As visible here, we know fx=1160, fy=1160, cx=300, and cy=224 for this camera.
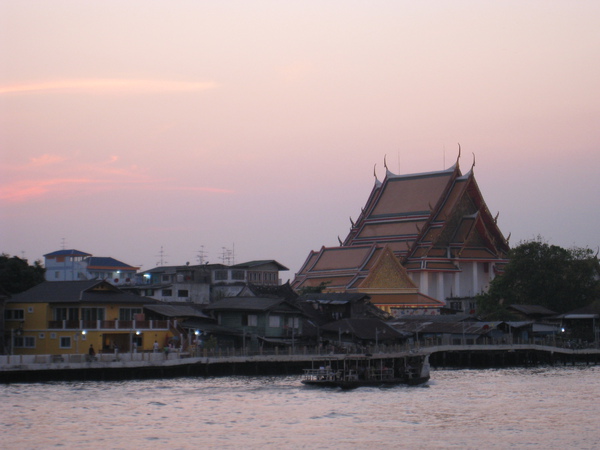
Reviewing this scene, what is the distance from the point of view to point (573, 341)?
84.9 m

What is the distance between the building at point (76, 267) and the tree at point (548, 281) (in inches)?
1497

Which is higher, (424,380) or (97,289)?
(97,289)

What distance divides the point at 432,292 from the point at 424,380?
166 ft

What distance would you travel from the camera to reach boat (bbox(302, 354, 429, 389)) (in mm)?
59344

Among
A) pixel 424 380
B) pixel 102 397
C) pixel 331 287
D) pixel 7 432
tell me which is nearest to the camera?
pixel 7 432

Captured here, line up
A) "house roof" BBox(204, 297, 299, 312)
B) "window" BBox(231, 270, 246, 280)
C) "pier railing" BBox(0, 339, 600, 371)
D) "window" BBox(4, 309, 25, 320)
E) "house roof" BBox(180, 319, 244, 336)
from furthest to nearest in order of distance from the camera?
"window" BBox(231, 270, 246, 280)
"house roof" BBox(204, 297, 299, 312)
"house roof" BBox(180, 319, 244, 336)
"window" BBox(4, 309, 25, 320)
"pier railing" BBox(0, 339, 600, 371)

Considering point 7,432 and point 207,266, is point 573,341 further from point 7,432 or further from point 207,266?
point 7,432

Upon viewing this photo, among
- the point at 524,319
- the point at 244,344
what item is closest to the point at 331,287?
the point at 524,319

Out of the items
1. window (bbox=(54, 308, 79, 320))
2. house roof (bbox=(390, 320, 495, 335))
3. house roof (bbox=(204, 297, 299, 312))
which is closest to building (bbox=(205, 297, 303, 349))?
house roof (bbox=(204, 297, 299, 312))

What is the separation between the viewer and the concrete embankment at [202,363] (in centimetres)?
5706

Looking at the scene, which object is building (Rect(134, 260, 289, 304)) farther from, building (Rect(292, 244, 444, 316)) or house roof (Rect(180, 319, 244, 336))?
house roof (Rect(180, 319, 244, 336))

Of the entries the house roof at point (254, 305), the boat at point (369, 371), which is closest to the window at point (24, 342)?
the house roof at point (254, 305)

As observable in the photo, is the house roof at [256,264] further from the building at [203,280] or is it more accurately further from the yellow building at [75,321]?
the yellow building at [75,321]

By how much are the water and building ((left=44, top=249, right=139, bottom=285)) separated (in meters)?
55.7
